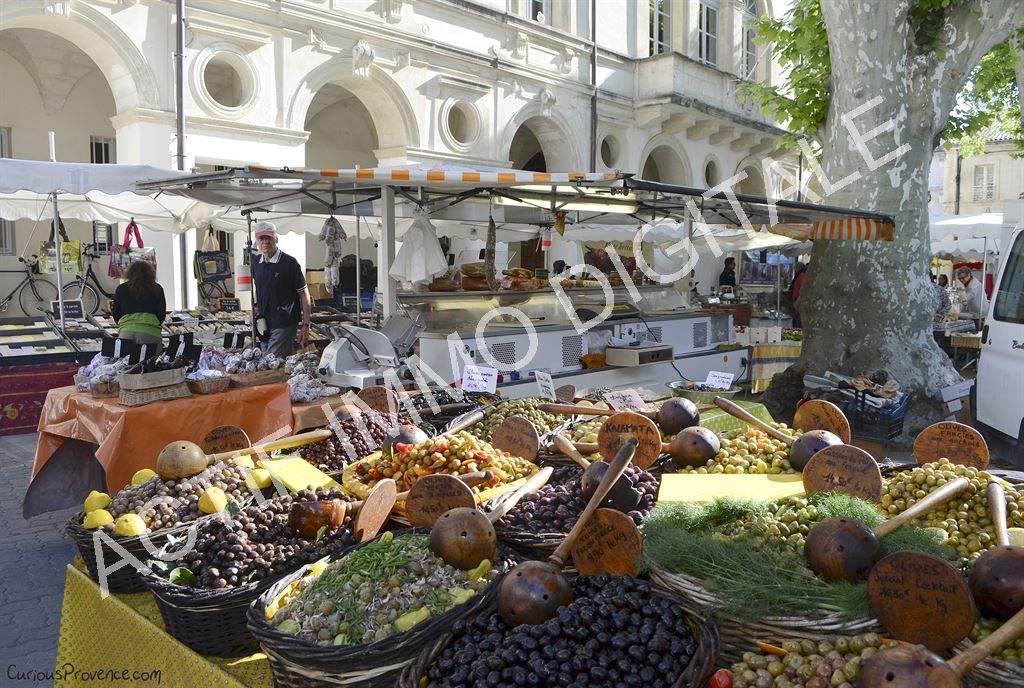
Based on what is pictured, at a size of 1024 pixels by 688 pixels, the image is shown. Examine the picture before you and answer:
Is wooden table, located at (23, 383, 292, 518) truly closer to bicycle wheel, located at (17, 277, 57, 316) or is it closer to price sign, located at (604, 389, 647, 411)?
price sign, located at (604, 389, 647, 411)

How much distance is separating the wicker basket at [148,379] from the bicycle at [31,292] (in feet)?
36.0

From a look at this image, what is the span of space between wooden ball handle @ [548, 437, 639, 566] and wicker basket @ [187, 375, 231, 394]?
3.37 metres

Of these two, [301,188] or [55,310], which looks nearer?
[301,188]

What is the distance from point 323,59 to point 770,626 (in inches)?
546

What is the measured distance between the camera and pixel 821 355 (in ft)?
30.8

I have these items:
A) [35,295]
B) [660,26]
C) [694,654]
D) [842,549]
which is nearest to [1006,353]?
[842,549]

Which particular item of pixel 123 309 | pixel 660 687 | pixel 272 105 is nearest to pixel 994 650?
pixel 660 687

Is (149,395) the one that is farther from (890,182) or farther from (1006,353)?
(890,182)

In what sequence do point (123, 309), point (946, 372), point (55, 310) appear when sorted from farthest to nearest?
point (55, 310), point (946, 372), point (123, 309)

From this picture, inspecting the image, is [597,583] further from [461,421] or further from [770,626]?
[461,421]

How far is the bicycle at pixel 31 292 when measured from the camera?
13938 millimetres

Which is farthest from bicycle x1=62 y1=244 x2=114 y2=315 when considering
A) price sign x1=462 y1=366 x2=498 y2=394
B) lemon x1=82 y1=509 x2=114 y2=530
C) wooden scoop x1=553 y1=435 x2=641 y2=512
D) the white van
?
the white van

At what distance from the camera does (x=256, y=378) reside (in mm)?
5469

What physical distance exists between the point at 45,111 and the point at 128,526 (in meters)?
15.6
